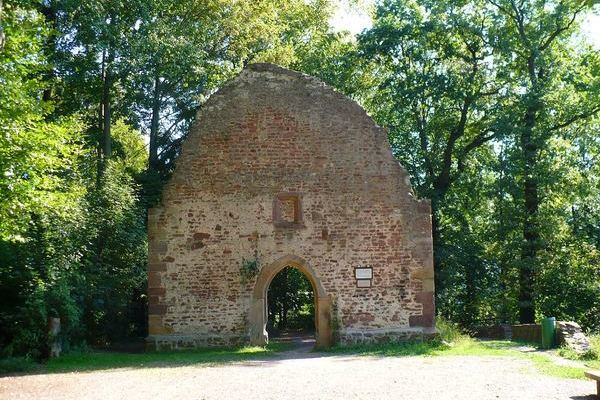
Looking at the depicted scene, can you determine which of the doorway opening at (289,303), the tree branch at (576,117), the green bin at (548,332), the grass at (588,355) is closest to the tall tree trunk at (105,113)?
the doorway opening at (289,303)

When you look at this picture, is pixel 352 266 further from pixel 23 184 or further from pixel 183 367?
pixel 23 184

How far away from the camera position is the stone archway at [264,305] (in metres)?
16.4

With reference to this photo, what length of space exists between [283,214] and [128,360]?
5340 millimetres

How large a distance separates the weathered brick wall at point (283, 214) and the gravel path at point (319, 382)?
3.39 m

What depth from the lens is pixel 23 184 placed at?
1309cm

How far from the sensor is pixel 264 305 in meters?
16.6

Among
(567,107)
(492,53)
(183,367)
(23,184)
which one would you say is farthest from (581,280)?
(23,184)

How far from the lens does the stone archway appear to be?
16.4m

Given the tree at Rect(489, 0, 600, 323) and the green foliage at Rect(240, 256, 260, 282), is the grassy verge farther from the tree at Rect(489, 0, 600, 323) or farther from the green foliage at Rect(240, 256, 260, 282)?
the tree at Rect(489, 0, 600, 323)

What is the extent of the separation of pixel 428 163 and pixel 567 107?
547cm

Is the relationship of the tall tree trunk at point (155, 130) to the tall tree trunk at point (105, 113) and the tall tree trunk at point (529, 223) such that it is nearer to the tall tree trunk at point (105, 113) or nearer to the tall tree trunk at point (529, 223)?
the tall tree trunk at point (105, 113)

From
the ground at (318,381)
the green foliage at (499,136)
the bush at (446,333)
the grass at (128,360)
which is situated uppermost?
the green foliage at (499,136)

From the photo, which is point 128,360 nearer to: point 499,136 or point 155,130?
point 155,130

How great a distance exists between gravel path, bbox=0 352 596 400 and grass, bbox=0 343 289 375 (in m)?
0.92
